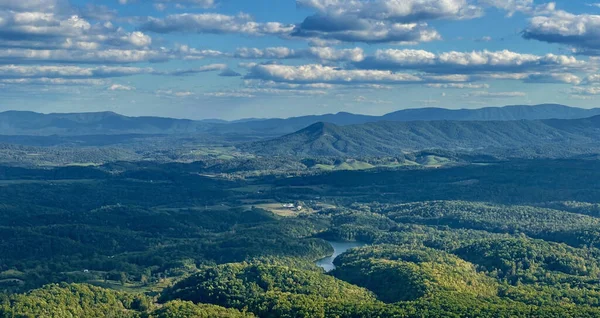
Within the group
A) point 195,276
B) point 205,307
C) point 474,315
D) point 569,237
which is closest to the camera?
point 474,315

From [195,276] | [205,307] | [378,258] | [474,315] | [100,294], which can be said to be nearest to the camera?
[474,315]

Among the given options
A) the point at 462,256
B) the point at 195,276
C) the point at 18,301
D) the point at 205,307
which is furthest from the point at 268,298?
the point at 462,256

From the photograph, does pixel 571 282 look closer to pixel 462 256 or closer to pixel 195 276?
pixel 462 256

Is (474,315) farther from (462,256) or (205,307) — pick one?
(462,256)

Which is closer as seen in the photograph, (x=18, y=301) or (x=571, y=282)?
(x=18, y=301)

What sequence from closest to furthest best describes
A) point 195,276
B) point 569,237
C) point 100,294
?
point 100,294 → point 195,276 → point 569,237

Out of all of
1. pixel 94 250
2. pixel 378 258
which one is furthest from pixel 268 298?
pixel 94 250

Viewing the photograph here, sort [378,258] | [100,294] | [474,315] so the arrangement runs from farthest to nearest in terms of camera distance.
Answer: [378,258], [100,294], [474,315]

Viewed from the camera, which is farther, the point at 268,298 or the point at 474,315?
the point at 268,298
